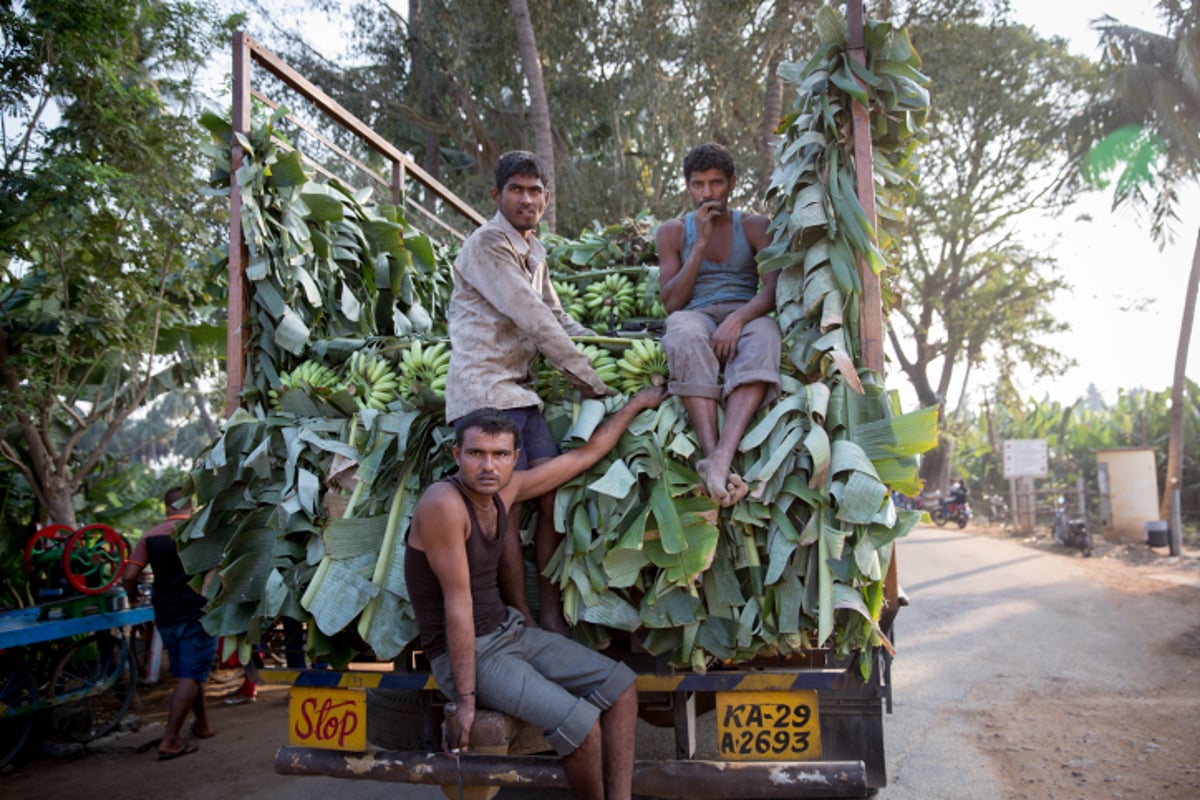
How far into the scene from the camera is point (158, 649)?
6.67 metres

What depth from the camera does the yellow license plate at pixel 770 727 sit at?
2.47 metres

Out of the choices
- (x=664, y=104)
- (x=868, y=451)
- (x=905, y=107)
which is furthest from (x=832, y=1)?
(x=868, y=451)

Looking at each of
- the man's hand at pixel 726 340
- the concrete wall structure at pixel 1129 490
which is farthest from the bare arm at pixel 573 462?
the concrete wall structure at pixel 1129 490

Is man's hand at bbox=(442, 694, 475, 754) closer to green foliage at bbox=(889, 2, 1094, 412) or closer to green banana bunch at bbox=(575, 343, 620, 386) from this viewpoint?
green banana bunch at bbox=(575, 343, 620, 386)

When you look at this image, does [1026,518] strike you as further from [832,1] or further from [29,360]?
[29,360]

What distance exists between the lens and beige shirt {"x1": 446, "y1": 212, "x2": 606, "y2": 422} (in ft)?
9.23

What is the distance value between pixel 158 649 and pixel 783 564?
6117 mm

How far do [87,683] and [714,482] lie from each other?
507 cm

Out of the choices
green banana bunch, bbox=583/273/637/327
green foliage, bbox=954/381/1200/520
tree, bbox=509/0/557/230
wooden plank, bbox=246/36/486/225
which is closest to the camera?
wooden plank, bbox=246/36/486/225

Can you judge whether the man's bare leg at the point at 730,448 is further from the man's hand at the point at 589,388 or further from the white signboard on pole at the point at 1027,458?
the white signboard on pole at the point at 1027,458

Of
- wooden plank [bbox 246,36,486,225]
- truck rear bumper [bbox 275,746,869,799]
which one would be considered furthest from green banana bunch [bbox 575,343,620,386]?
wooden plank [bbox 246,36,486,225]

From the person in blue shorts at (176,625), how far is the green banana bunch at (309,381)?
1931 mm

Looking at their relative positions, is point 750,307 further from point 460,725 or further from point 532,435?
point 460,725

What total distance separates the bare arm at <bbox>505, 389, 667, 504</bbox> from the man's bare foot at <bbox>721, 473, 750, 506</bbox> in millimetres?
441
